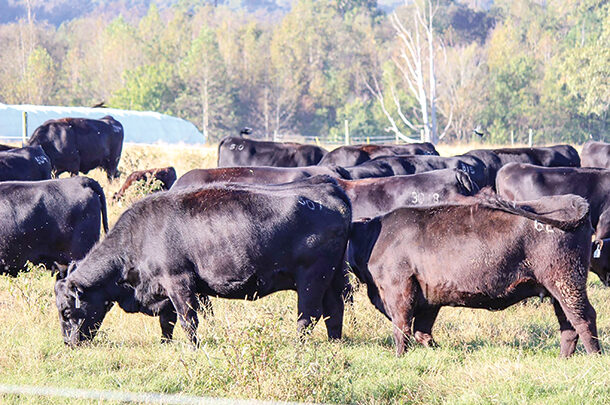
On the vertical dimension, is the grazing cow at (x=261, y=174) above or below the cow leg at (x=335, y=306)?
above

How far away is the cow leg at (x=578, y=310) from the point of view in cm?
633

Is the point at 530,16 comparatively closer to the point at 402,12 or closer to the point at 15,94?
the point at 402,12

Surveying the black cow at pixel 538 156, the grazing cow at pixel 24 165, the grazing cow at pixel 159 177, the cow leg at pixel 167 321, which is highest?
the grazing cow at pixel 24 165

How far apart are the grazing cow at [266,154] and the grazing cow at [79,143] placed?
318cm

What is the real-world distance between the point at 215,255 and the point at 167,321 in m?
0.96

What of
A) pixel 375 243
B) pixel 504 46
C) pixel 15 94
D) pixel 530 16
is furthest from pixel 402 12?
pixel 375 243

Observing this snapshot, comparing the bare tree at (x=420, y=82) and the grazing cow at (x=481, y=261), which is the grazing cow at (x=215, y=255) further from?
the bare tree at (x=420, y=82)

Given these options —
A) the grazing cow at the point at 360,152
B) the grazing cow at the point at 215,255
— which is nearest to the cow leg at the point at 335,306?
the grazing cow at the point at 215,255

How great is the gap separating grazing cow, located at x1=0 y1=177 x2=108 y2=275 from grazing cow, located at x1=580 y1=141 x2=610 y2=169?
12.2 metres

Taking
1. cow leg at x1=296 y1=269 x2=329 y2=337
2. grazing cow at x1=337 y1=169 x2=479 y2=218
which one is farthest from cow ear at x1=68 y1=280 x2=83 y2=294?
grazing cow at x1=337 y1=169 x2=479 y2=218

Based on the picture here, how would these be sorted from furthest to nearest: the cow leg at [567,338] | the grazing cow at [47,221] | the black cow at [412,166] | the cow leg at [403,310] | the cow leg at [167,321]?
the black cow at [412,166] → the grazing cow at [47,221] → the cow leg at [167,321] → the cow leg at [403,310] → the cow leg at [567,338]

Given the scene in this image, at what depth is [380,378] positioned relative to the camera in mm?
6027

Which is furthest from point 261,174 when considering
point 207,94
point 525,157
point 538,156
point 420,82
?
point 207,94

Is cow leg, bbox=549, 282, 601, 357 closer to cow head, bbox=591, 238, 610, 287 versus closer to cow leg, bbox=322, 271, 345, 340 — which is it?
cow leg, bbox=322, 271, 345, 340
